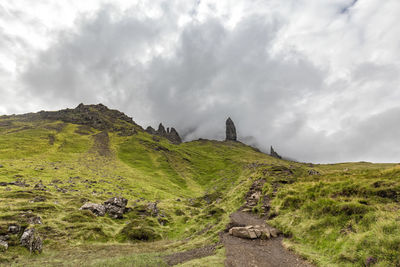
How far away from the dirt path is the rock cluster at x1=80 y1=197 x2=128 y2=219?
27060 mm

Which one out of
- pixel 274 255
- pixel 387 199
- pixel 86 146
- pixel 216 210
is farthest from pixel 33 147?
pixel 387 199

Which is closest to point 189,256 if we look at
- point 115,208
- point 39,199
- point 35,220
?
point 35,220

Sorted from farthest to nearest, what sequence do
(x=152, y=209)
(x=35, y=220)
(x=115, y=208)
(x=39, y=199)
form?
(x=152, y=209)
(x=115, y=208)
(x=39, y=199)
(x=35, y=220)

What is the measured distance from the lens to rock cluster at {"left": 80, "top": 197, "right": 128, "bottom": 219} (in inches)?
1433

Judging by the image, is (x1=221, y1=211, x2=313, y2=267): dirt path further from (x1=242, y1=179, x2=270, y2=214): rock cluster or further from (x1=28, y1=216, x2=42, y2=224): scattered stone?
(x1=28, y1=216, x2=42, y2=224): scattered stone

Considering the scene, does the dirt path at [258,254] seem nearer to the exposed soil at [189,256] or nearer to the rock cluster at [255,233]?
the rock cluster at [255,233]

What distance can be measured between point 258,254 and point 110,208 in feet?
114

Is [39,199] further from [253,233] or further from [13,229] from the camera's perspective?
[253,233]

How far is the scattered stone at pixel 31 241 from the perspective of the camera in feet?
70.2

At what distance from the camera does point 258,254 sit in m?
16.3

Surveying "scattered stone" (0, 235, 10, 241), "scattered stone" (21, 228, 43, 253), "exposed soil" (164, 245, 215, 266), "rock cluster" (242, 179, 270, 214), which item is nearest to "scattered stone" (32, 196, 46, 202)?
"scattered stone" (0, 235, 10, 241)

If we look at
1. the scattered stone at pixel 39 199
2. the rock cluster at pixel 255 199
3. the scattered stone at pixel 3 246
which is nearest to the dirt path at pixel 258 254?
the rock cluster at pixel 255 199


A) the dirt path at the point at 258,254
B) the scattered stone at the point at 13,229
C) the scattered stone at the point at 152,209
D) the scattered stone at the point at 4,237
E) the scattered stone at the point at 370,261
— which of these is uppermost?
the scattered stone at the point at 370,261

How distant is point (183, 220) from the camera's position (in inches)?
1633
